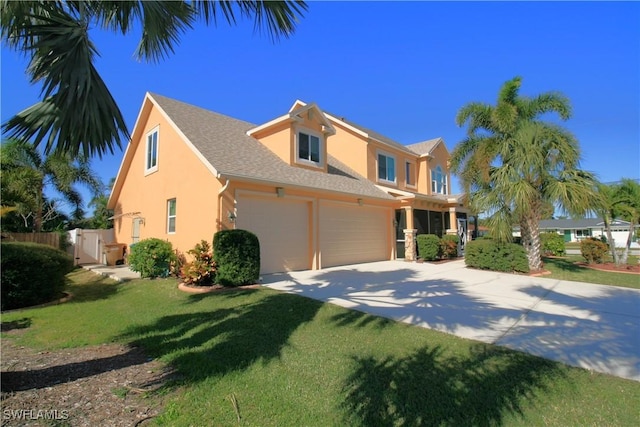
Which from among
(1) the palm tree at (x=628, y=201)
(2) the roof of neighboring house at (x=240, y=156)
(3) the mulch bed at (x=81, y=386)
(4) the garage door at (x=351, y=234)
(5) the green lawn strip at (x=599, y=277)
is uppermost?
(2) the roof of neighboring house at (x=240, y=156)

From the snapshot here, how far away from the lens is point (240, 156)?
40.5 ft

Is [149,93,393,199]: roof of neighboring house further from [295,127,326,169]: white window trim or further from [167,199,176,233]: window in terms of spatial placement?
[167,199,176,233]: window

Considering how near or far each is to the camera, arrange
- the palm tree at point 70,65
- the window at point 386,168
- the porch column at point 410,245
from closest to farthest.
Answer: the palm tree at point 70,65 → the porch column at point 410,245 → the window at point 386,168

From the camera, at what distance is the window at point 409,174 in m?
20.9

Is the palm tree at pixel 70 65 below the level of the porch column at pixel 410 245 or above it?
above

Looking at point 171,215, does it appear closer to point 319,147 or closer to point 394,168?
point 319,147

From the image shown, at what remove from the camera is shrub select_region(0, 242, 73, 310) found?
7727 mm

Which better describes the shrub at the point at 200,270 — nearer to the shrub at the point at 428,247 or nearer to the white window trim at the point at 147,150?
the white window trim at the point at 147,150

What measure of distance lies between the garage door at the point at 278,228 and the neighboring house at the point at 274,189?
4 cm

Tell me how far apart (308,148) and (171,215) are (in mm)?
Result: 6728

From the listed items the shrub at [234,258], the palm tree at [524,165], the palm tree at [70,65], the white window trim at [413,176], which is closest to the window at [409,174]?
the white window trim at [413,176]

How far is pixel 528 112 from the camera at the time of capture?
13.3 meters

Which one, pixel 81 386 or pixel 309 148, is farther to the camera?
pixel 309 148

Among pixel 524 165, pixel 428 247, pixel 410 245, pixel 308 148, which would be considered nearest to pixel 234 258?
pixel 308 148
